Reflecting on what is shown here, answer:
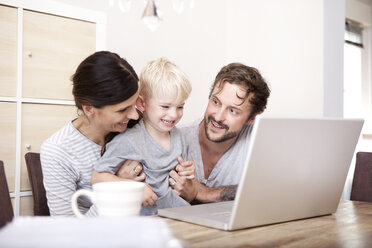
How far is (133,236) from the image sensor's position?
431mm

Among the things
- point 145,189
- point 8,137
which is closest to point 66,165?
point 145,189

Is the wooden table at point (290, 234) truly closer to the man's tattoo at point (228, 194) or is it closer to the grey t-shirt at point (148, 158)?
the grey t-shirt at point (148, 158)

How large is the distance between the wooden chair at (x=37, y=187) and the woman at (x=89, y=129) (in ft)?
0.57

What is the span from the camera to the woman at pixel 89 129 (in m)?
1.33

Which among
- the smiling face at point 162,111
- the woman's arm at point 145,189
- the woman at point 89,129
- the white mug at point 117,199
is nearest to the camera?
the white mug at point 117,199

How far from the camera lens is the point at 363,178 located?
173cm

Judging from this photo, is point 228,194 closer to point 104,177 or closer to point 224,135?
point 224,135

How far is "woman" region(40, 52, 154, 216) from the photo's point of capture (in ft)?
4.36

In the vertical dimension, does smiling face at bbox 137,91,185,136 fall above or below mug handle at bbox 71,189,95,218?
above

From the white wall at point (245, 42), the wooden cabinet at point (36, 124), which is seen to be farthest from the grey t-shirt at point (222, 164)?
the white wall at point (245, 42)

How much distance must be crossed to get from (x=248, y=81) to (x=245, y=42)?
1.17 m

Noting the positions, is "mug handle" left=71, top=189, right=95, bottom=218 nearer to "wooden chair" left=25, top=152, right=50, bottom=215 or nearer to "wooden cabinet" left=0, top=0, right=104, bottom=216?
"wooden chair" left=25, top=152, right=50, bottom=215

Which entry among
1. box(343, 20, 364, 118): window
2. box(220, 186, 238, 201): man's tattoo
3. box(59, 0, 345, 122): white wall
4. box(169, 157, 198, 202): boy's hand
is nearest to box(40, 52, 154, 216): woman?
box(169, 157, 198, 202): boy's hand

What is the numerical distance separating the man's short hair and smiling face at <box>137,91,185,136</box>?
0.46 m
